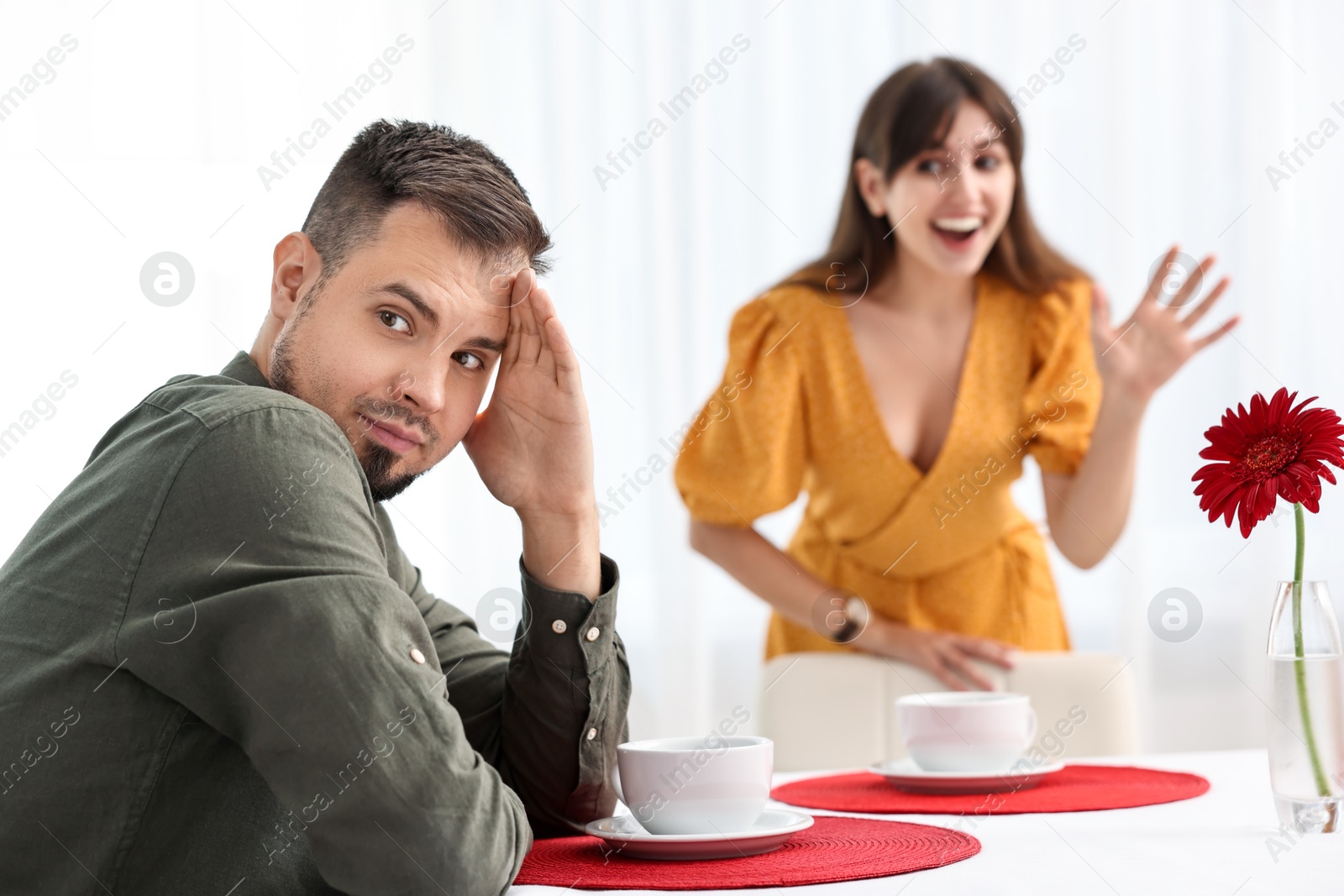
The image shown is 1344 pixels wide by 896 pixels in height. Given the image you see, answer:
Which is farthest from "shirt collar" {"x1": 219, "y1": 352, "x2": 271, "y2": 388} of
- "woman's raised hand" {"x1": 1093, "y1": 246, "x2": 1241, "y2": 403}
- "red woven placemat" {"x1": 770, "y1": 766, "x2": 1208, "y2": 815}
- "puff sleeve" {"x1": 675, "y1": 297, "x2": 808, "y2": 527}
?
Answer: "woman's raised hand" {"x1": 1093, "y1": 246, "x2": 1241, "y2": 403}

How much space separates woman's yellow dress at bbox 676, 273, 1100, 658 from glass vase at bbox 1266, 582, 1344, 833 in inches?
37.4

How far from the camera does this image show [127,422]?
0.78 m

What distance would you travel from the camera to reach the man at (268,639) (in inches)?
24.5

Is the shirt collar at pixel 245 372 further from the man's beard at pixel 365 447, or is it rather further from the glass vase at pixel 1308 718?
the glass vase at pixel 1308 718

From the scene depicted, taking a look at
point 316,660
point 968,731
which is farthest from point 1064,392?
point 316,660

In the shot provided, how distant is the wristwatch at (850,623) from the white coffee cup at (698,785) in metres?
0.93

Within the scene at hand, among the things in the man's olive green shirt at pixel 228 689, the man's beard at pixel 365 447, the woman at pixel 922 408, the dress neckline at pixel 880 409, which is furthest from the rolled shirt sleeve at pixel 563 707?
the dress neckline at pixel 880 409

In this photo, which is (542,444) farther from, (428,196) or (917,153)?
(917,153)

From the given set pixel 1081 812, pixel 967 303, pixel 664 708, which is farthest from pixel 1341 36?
pixel 1081 812

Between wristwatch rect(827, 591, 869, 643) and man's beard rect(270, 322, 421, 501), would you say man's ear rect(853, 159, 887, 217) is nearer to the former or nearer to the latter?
wristwatch rect(827, 591, 869, 643)

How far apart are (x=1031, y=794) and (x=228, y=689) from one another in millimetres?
623

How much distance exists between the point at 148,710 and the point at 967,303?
1.45m

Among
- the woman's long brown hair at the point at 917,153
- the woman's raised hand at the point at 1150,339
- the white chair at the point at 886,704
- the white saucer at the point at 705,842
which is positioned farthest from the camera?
the woman's long brown hair at the point at 917,153

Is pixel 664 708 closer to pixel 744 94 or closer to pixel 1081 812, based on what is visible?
pixel 744 94
